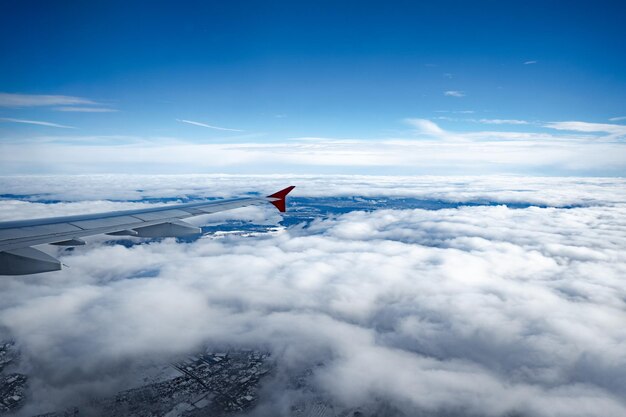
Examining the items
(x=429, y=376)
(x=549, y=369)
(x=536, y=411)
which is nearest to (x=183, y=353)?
(x=429, y=376)

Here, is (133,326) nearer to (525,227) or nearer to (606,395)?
(606,395)

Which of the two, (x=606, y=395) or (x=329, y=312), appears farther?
(x=329, y=312)

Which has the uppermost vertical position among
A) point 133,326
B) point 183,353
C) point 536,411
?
point 133,326

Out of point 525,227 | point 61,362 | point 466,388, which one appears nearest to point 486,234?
point 525,227

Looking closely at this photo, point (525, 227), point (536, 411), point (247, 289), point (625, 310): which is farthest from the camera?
point (525, 227)

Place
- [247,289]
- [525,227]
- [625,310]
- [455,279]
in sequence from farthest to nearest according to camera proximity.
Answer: [525,227] < [455,279] < [247,289] < [625,310]

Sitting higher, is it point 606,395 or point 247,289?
point 247,289

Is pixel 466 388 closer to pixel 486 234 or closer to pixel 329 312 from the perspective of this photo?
pixel 329 312
